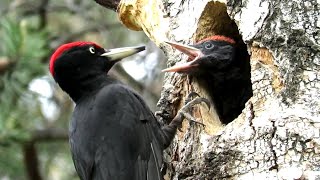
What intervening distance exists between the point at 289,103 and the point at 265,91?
14cm

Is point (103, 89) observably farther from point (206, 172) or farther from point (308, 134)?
point (308, 134)

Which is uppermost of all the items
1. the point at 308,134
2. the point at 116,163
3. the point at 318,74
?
the point at 318,74

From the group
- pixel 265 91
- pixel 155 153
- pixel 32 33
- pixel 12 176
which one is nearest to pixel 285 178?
pixel 265 91

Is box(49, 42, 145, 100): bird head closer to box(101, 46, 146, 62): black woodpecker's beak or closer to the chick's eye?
box(101, 46, 146, 62): black woodpecker's beak

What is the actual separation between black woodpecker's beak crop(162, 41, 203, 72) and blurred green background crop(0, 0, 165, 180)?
1.16 m

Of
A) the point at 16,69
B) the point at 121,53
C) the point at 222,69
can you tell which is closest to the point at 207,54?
the point at 222,69

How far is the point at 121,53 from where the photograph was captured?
3947 millimetres

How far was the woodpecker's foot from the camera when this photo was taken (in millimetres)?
3493

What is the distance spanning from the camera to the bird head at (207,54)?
362 centimetres

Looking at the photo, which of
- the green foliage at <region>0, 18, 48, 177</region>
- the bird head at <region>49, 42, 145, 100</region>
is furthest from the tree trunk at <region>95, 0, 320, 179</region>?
the green foliage at <region>0, 18, 48, 177</region>

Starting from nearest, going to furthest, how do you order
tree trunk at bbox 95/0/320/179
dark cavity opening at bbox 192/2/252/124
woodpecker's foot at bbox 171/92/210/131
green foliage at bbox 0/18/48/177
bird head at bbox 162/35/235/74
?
tree trunk at bbox 95/0/320/179 → woodpecker's foot at bbox 171/92/210/131 → bird head at bbox 162/35/235/74 → dark cavity opening at bbox 192/2/252/124 → green foliage at bbox 0/18/48/177

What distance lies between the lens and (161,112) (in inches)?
152

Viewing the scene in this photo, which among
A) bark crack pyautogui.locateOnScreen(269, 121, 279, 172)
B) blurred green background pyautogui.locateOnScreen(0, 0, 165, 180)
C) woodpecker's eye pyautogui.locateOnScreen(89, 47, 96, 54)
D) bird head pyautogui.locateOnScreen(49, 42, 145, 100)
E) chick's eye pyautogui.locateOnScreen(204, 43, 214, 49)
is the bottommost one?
blurred green background pyautogui.locateOnScreen(0, 0, 165, 180)

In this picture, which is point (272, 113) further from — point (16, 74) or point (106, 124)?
point (16, 74)
